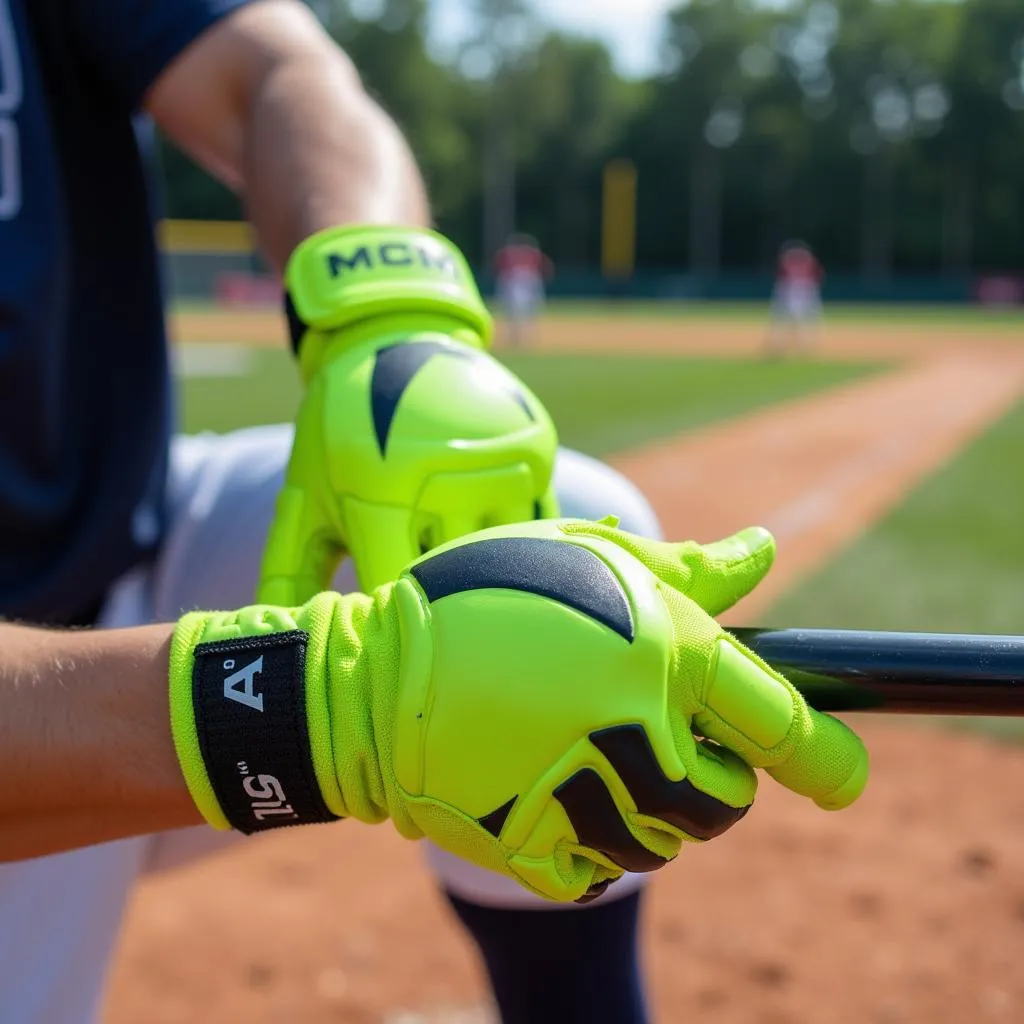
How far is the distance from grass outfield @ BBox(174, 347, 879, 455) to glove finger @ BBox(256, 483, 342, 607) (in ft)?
21.5

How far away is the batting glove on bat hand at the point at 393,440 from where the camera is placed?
125cm

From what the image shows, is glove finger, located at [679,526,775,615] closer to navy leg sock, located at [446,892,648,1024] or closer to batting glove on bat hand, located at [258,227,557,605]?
batting glove on bat hand, located at [258,227,557,605]

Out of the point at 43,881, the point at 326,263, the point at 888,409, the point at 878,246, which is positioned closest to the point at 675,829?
the point at 326,263

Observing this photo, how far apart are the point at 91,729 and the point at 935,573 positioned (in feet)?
14.8

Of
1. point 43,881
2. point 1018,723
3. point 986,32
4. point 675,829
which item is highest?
point 675,829

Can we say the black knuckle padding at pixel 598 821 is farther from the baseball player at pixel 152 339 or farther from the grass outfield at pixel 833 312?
the grass outfield at pixel 833 312

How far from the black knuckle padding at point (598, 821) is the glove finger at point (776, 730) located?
11 centimetres

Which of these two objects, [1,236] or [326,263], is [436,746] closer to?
[326,263]

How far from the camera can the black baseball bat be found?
1041 mm

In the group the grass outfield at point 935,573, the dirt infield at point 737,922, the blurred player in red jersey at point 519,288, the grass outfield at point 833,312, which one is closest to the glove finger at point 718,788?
the dirt infield at point 737,922

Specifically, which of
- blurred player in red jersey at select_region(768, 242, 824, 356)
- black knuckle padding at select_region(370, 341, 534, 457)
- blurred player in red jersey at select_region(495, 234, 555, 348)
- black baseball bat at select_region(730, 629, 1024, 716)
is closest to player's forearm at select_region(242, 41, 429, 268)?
black knuckle padding at select_region(370, 341, 534, 457)

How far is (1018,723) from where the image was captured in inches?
140

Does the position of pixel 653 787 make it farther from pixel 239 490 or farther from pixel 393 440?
pixel 239 490

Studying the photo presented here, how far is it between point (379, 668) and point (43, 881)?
2.91ft
